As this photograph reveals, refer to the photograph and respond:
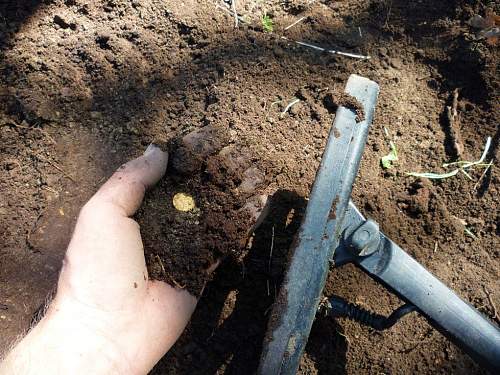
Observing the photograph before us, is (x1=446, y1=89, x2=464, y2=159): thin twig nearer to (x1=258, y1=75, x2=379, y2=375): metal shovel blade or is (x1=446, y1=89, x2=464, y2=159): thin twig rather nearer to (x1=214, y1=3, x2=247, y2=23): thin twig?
(x1=258, y1=75, x2=379, y2=375): metal shovel blade

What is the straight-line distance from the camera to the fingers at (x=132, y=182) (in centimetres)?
149

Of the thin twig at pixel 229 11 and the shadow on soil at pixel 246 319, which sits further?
the thin twig at pixel 229 11

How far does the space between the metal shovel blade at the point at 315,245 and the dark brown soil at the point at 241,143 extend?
11.7 inches

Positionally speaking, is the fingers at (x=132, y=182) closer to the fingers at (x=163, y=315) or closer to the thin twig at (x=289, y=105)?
the fingers at (x=163, y=315)

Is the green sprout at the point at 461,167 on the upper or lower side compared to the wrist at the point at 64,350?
upper

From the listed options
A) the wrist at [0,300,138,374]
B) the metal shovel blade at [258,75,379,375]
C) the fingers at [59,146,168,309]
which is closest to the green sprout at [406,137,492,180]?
the metal shovel blade at [258,75,379,375]

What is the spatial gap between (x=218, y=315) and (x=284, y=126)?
27.9 inches

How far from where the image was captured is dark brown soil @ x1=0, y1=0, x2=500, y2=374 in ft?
5.37

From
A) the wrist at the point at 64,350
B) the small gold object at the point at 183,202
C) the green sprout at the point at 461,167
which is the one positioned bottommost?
the wrist at the point at 64,350

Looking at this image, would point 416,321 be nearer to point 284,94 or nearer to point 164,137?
point 284,94

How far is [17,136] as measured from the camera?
179cm

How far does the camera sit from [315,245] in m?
1.33

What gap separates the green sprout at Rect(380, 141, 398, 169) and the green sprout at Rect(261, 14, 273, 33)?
65 centimetres

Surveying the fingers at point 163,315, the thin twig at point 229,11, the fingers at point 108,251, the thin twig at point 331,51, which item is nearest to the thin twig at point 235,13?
the thin twig at point 229,11
